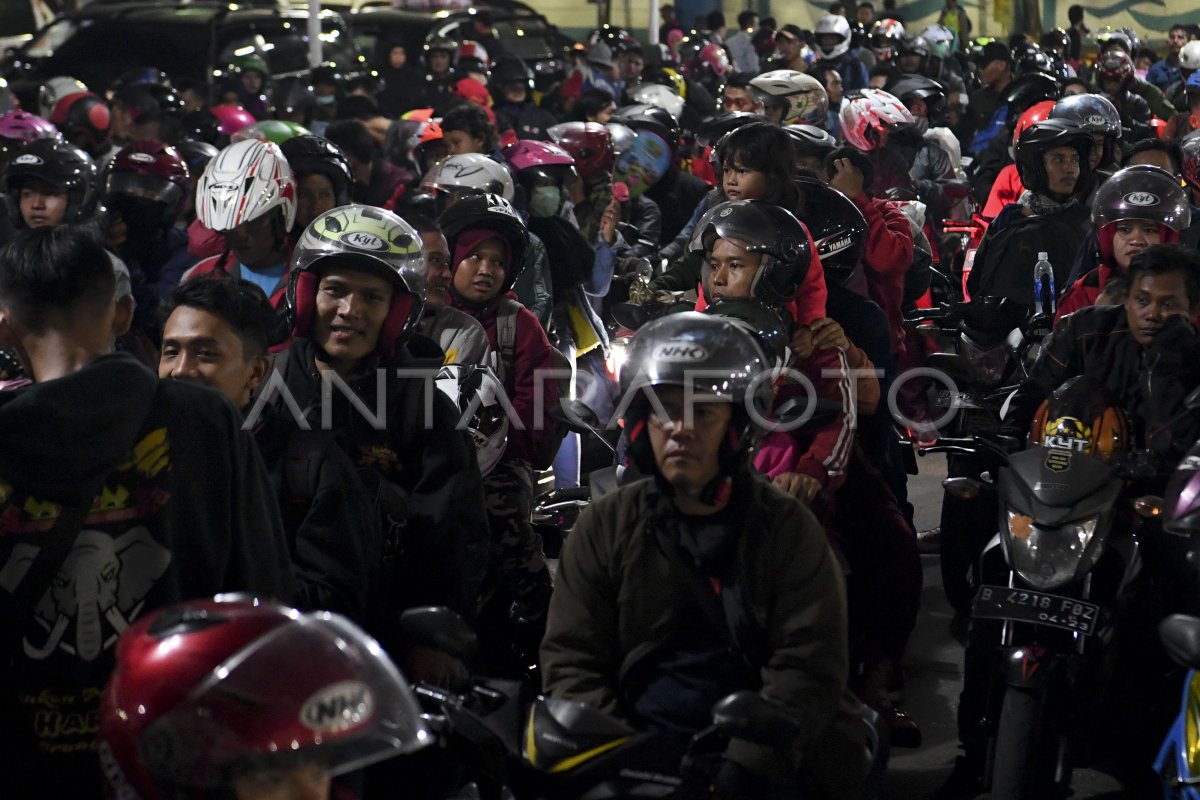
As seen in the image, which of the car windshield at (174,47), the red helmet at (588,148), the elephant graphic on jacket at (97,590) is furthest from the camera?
the car windshield at (174,47)

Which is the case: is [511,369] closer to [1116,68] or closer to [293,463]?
[293,463]

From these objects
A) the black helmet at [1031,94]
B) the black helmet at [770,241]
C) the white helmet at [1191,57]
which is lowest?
the white helmet at [1191,57]

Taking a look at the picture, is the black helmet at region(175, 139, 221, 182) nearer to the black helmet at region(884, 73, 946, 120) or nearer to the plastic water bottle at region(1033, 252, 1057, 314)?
the plastic water bottle at region(1033, 252, 1057, 314)

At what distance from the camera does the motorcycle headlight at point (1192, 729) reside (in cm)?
448

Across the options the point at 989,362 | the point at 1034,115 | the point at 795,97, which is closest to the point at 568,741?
the point at 989,362

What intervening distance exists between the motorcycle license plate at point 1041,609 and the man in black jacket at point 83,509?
2.33 meters

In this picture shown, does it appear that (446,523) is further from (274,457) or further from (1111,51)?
(1111,51)

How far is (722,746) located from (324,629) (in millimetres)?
1255

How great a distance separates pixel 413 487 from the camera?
4.59m

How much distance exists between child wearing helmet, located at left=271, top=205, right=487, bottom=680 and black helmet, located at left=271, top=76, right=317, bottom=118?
11055 mm

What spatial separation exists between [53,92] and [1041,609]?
512 inches

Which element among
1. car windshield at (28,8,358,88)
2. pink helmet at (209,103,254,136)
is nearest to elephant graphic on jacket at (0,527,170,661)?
pink helmet at (209,103,254,136)

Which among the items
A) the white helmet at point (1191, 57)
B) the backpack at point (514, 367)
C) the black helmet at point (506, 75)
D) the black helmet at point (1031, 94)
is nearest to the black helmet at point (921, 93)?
the black helmet at point (1031, 94)

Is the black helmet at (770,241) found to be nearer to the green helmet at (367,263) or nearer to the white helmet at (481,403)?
the white helmet at (481,403)
